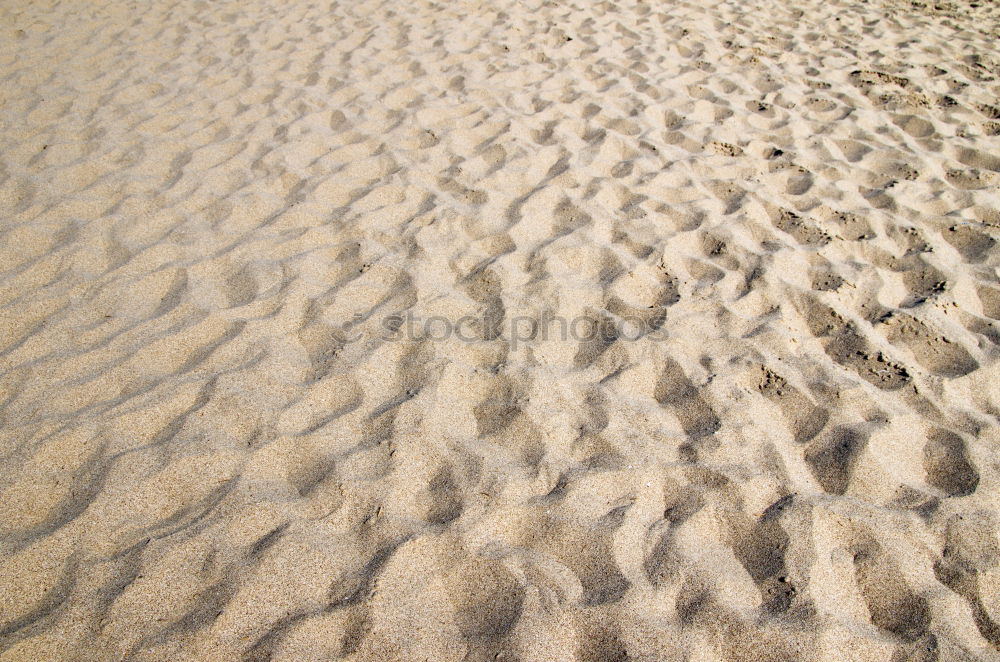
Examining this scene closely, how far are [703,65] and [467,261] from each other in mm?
3007

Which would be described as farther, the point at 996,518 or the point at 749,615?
the point at 996,518

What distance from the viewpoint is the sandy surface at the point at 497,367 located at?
1.54 meters

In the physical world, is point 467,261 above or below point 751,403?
above

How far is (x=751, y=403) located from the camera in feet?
6.85

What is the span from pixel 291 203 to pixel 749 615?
8.72 ft

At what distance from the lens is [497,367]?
7.32 ft

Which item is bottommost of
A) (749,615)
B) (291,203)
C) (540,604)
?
(749,615)

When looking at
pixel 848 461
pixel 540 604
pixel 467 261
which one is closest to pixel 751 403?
pixel 848 461

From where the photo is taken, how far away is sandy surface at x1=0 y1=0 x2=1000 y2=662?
1.54 meters

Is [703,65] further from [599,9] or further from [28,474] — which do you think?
[28,474]

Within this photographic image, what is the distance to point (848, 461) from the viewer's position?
1.90 meters

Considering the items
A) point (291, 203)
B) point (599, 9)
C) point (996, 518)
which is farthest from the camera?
point (599, 9)

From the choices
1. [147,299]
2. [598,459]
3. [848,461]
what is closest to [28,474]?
[147,299]

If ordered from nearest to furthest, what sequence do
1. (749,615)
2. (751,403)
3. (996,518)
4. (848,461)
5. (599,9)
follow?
(749,615), (996,518), (848,461), (751,403), (599,9)
